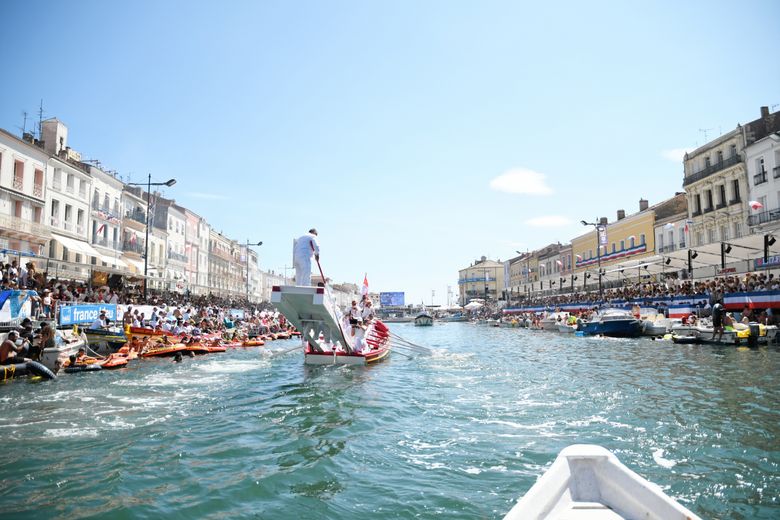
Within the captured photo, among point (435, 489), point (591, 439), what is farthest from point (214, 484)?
point (591, 439)

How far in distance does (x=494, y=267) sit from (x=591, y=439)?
12807 centimetres

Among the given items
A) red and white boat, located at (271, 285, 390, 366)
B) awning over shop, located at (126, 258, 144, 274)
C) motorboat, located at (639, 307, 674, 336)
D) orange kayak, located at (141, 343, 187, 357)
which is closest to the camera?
red and white boat, located at (271, 285, 390, 366)

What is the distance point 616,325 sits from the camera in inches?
1291

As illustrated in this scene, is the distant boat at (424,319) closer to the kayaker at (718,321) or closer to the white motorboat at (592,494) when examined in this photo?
the kayaker at (718,321)

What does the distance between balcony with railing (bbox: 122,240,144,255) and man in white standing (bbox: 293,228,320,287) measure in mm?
37383

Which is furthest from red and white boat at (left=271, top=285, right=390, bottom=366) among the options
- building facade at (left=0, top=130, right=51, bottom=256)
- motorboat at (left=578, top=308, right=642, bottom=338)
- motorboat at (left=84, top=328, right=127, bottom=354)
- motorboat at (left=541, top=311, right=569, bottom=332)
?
motorboat at (left=541, top=311, right=569, bottom=332)

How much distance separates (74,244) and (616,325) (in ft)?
127

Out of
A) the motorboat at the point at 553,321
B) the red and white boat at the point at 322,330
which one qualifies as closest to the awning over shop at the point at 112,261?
the red and white boat at the point at 322,330

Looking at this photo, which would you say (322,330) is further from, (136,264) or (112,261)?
(136,264)

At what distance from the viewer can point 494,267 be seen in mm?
132750

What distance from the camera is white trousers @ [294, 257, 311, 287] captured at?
13.1m

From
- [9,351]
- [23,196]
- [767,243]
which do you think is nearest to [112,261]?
[23,196]

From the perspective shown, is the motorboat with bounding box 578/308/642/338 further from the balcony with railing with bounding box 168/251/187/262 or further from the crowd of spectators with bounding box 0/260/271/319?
the balcony with railing with bounding box 168/251/187/262

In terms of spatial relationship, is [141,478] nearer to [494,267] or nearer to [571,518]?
[571,518]
